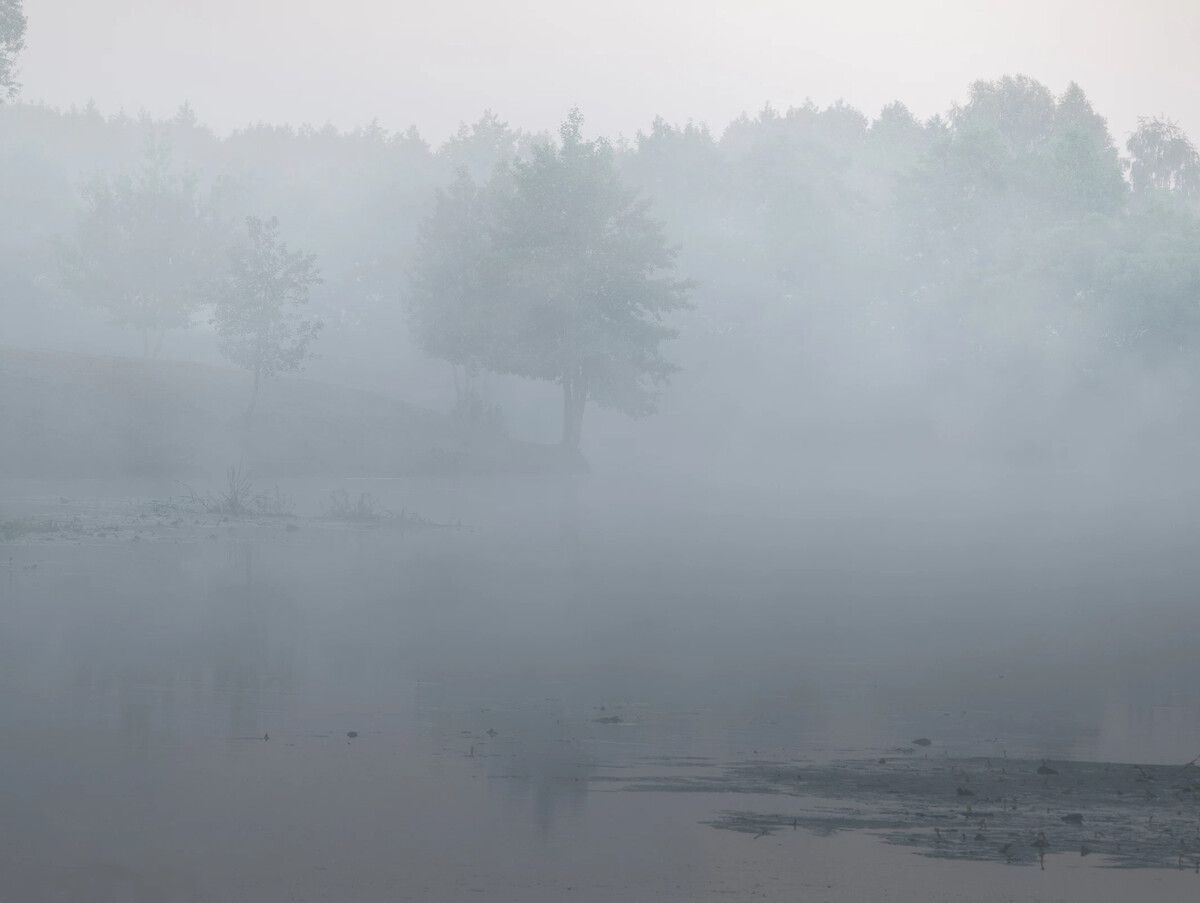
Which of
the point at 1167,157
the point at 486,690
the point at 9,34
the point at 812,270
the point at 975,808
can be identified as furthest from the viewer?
the point at 1167,157

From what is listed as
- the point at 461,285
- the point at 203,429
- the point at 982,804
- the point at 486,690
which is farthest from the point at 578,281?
the point at 982,804

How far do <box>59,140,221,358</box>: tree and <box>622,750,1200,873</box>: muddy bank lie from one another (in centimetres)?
6022

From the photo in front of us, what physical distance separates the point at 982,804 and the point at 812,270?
84.6m

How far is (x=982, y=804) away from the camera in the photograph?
841 cm

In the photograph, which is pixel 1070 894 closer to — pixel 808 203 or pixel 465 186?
pixel 465 186

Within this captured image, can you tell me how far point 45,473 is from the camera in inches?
1661

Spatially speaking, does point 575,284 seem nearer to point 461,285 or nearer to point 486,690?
point 461,285

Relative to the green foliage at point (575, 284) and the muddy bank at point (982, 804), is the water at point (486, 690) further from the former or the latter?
the green foliage at point (575, 284)

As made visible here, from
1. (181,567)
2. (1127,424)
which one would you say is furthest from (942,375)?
(181,567)

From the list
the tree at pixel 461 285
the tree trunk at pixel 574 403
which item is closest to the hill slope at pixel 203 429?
the tree trunk at pixel 574 403

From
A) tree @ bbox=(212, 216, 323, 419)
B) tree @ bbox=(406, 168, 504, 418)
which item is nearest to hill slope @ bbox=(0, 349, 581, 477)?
tree @ bbox=(212, 216, 323, 419)

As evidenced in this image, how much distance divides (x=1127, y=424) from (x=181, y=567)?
5920 cm

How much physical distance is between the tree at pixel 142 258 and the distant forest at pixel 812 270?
2.55 feet

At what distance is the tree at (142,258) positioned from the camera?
66.8 m
